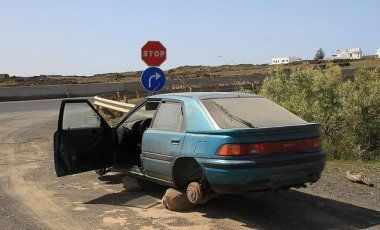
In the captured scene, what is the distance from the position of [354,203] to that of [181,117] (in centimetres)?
289

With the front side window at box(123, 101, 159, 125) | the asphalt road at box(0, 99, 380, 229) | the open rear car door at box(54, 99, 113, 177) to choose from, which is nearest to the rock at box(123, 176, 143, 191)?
the asphalt road at box(0, 99, 380, 229)

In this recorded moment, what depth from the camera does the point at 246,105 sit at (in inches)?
252

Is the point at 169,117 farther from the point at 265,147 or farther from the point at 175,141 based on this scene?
the point at 265,147

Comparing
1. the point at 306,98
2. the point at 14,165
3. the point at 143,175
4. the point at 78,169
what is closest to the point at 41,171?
the point at 14,165

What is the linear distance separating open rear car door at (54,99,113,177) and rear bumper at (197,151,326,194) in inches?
93.2

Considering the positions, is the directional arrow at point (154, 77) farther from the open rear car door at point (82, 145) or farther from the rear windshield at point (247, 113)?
the rear windshield at point (247, 113)

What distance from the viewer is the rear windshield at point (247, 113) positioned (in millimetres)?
5812

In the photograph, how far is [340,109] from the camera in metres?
11.5

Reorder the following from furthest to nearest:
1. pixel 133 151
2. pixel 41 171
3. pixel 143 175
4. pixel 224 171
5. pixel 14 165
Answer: pixel 14 165
pixel 41 171
pixel 133 151
pixel 143 175
pixel 224 171

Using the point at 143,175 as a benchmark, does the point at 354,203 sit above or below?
below

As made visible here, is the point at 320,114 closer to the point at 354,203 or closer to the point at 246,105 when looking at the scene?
the point at 354,203

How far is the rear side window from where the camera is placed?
255 inches

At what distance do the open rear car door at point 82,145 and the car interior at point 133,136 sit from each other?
191 millimetres

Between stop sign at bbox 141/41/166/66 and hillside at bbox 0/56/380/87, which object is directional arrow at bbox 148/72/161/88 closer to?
stop sign at bbox 141/41/166/66
